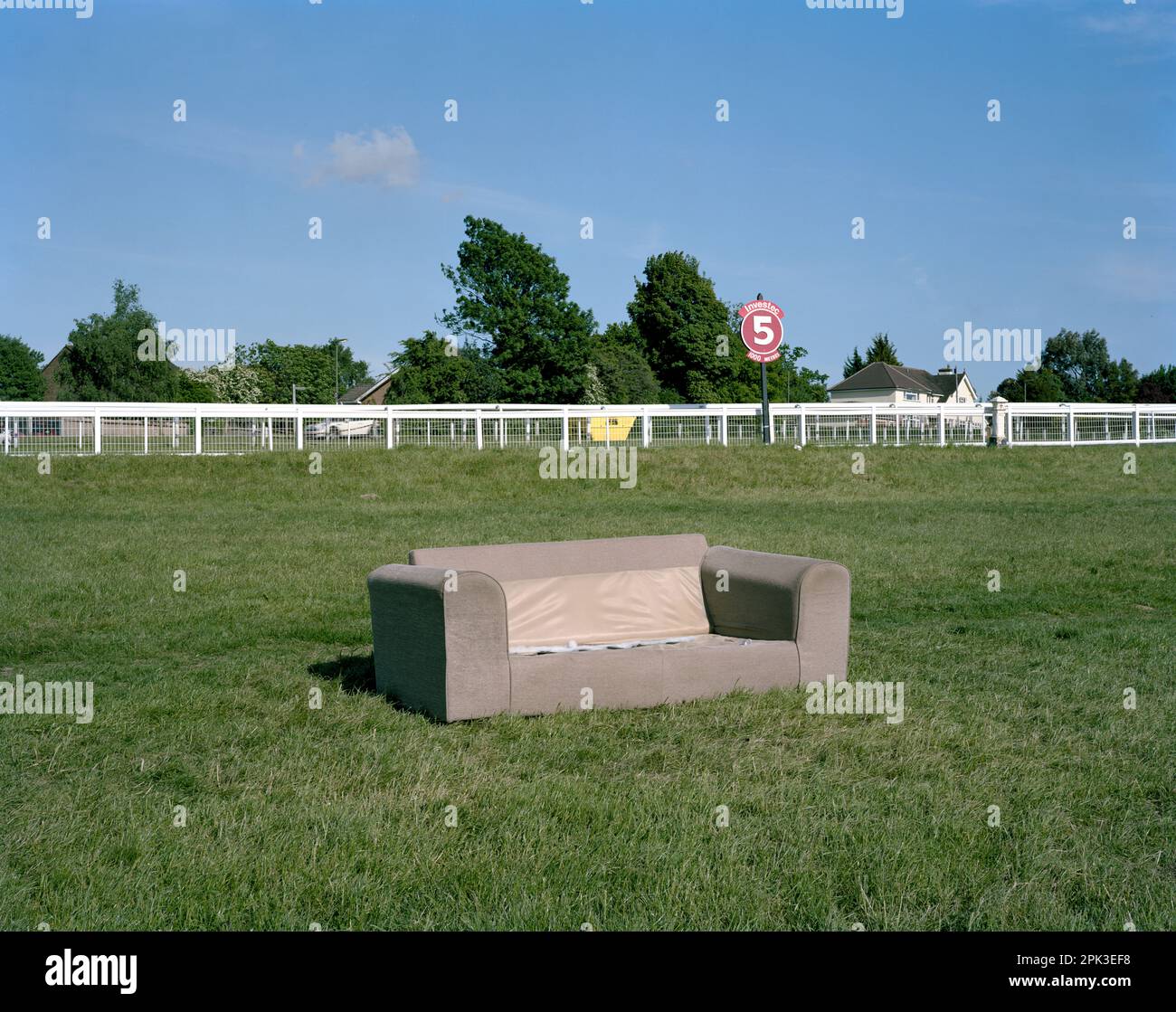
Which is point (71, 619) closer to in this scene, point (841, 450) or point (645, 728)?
point (645, 728)

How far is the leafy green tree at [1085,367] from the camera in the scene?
10369 centimetres

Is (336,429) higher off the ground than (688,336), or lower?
lower

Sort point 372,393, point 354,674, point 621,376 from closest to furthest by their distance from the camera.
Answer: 1. point 354,674
2. point 621,376
3. point 372,393

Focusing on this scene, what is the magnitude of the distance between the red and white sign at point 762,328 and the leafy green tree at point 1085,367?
258 ft

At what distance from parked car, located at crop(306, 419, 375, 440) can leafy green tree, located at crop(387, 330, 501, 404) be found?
27.4m

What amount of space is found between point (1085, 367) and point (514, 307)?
71.6m

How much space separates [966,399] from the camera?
109000mm

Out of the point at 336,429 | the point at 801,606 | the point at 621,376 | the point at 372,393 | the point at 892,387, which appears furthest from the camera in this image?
the point at 892,387

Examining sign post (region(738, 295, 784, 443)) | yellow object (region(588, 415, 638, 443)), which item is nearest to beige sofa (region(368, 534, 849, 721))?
yellow object (region(588, 415, 638, 443))

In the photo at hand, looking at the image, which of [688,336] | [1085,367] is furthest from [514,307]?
[1085,367]

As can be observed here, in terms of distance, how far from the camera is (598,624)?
8.09m

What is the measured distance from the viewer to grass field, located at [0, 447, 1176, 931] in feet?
13.2

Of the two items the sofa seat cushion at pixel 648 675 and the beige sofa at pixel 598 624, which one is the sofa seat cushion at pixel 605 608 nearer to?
the beige sofa at pixel 598 624

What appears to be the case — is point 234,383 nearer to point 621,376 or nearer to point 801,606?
point 621,376
